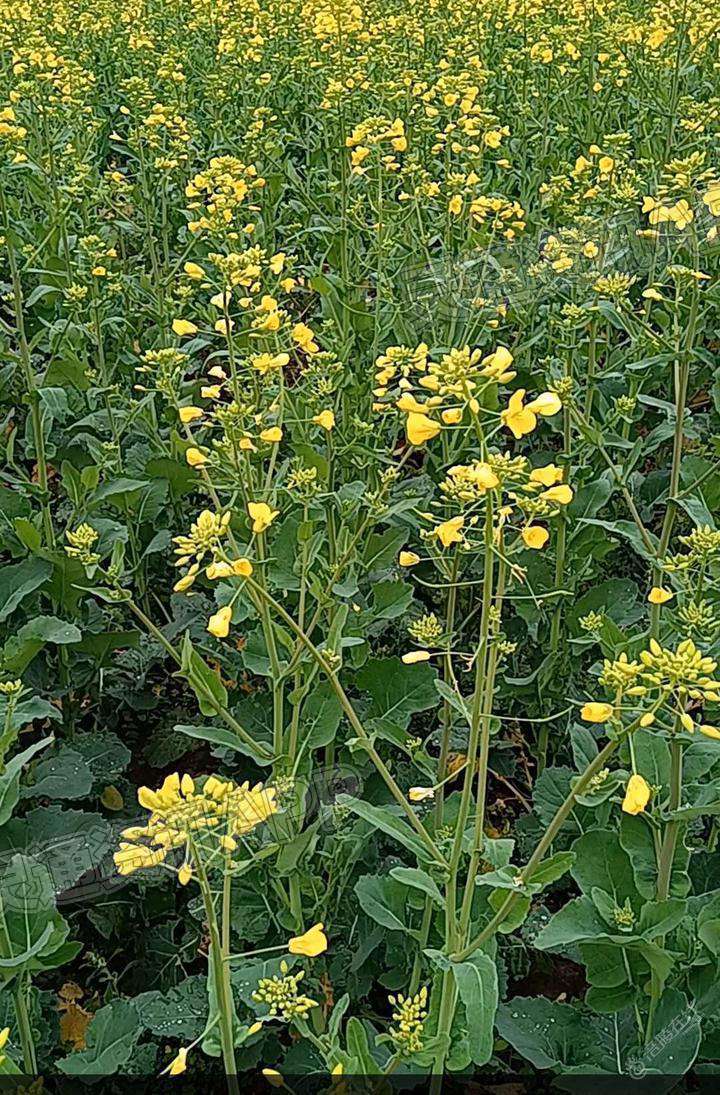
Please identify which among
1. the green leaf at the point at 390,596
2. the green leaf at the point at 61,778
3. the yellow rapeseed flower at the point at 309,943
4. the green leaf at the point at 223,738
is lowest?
the green leaf at the point at 61,778

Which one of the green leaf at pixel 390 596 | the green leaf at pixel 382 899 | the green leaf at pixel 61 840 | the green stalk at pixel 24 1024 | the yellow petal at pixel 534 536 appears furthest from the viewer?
the green leaf at pixel 390 596

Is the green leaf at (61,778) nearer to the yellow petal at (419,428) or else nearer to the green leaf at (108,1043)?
the green leaf at (108,1043)

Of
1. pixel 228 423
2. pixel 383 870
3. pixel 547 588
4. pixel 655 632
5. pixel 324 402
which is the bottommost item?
pixel 383 870

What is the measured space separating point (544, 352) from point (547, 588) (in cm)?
129

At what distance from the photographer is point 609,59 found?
5246mm

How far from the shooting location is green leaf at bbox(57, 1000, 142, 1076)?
1870 mm

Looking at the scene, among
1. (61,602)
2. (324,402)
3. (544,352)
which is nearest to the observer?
(324,402)

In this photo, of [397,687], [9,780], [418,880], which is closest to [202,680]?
[9,780]

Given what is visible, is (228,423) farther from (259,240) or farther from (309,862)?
(259,240)

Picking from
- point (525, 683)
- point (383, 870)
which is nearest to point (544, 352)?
point (525, 683)

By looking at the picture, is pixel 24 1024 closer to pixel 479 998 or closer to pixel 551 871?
pixel 479 998

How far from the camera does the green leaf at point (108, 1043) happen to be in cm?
187

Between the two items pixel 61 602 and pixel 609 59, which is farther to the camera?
pixel 609 59

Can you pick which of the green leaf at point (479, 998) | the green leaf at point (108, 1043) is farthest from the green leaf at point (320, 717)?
the green leaf at point (479, 998)
